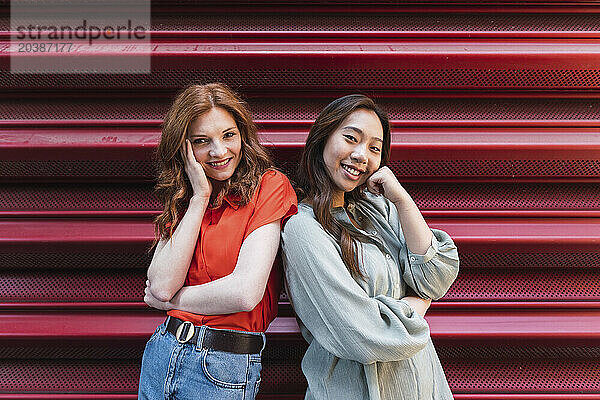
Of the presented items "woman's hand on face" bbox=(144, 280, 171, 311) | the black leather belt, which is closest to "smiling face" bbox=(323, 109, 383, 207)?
the black leather belt

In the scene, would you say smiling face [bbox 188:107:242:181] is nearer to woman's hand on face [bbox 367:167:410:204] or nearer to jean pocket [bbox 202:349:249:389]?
woman's hand on face [bbox 367:167:410:204]

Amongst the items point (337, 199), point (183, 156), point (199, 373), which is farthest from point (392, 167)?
point (199, 373)

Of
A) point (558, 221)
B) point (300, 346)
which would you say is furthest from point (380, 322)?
Answer: point (558, 221)

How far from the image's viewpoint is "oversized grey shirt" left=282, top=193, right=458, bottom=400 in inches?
60.6

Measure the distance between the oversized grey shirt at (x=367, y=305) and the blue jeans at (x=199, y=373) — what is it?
0.84ft

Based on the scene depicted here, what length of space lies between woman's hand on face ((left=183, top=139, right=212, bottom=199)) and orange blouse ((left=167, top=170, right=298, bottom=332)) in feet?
0.27

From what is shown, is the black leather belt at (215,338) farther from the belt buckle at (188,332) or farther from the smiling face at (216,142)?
the smiling face at (216,142)

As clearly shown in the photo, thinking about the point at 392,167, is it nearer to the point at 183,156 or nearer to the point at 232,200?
the point at 232,200

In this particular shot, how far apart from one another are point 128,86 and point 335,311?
151cm

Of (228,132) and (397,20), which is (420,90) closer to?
(397,20)

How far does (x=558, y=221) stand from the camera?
7.52 ft

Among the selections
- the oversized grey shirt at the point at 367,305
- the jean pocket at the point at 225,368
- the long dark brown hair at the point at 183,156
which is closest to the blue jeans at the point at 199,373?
the jean pocket at the point at 225,368

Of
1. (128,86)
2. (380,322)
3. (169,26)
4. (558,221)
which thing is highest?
(169,26)

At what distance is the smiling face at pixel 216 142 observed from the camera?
1705 mm
